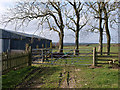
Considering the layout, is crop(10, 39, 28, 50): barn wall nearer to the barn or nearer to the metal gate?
the barn

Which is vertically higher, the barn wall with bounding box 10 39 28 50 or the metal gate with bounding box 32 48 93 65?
the barn wall with bounding box 10 39 28 50

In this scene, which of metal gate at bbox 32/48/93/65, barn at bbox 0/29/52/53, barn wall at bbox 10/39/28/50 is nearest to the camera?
metal gate at bbox 32/48/93/65

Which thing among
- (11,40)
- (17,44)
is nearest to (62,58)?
(11,40)

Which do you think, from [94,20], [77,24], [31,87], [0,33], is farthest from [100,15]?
[31,87]

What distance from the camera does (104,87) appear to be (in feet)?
17.7

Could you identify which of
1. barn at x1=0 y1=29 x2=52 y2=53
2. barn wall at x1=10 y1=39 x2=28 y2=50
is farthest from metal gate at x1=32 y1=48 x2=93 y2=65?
barn wall at x1=10 y1=39 x2=28 y2=50

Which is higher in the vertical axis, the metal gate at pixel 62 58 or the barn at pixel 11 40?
the barn at pixel 11 40

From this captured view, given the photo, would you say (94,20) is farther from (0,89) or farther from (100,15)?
(0,89)

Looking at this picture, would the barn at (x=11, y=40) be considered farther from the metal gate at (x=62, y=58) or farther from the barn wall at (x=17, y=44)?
the metal gate at (x=62, y=58)

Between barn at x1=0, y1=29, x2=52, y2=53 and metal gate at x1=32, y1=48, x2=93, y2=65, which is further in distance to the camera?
barn at x1=0, y1=29, x2=52, y2=53

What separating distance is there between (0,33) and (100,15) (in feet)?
47.0

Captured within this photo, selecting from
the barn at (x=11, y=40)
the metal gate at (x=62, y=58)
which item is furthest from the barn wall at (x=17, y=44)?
the metal gate at (x=62, y=58)

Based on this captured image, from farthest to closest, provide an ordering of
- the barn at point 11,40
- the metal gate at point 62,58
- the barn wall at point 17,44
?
the barn wall at point 17,44 < the barn at point 11,40 < the metal gate at point 62,58

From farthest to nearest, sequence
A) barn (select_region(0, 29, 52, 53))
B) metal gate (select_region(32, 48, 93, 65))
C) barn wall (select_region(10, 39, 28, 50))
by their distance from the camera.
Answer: barn wall (select_region(10, 39, 28, 50)), barn (select_region(0, 29, 52, 53)), metal gate (select_region(32, 48, 93, 65))
